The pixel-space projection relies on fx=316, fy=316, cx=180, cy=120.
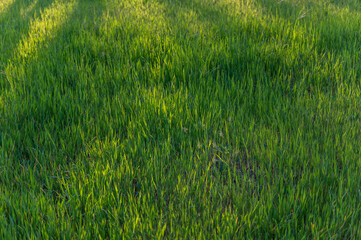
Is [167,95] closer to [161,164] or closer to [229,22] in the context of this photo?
[161,164]

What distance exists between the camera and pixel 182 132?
→ 202cm

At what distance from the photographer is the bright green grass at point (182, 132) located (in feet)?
4.68

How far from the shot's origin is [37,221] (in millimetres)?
1382

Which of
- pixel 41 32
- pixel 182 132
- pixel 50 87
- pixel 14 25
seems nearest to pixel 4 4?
pixel 14 25

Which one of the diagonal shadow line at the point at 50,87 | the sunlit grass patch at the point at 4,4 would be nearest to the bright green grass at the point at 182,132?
the diagonal shadow line at the point at 50,87

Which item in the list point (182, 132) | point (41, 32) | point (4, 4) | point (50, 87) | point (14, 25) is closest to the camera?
point (182, 132)

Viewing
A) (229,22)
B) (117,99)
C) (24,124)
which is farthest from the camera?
(229,22)

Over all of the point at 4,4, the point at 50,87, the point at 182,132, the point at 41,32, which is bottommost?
the point at 182,132

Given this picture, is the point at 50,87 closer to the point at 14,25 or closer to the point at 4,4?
the point at 14,25

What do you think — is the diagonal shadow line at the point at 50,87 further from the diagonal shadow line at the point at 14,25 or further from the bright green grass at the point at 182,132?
the diagonal shadow line at the point at 14,25

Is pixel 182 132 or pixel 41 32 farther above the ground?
pixel 41 32

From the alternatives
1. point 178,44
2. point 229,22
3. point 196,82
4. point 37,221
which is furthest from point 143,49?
point 37,221

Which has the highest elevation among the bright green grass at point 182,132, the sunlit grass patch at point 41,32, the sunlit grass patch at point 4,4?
the sunlit grass patch at point 4,4

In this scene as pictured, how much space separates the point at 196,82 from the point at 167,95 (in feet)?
1.04
